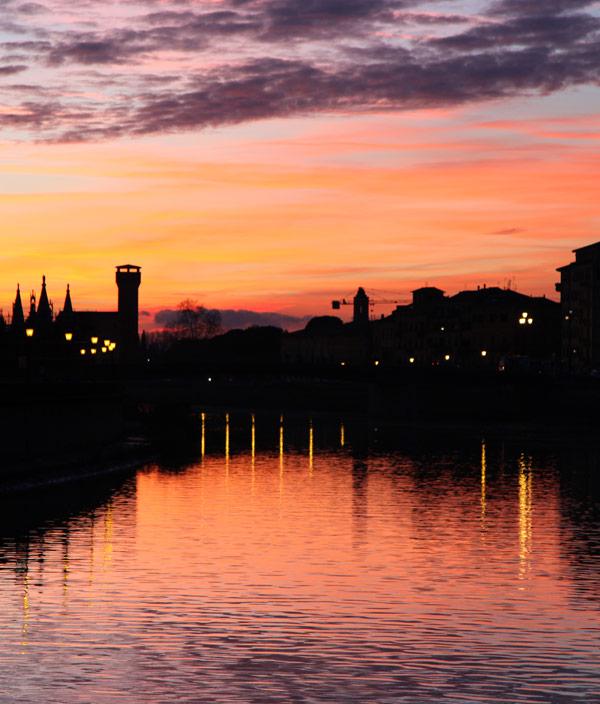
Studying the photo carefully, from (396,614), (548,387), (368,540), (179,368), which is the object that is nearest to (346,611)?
(396,614)

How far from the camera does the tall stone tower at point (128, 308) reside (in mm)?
190750

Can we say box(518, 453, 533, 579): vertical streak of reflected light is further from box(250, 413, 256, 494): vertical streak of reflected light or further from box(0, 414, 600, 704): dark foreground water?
box(250, 413, 256, 494): vertical streak of reflected light

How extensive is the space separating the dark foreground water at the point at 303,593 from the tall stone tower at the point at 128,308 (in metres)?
125

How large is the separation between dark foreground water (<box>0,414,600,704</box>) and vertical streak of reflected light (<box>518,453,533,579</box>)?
18 cm

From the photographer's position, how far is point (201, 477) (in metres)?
71.1

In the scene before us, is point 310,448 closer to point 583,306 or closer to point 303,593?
point 303,593

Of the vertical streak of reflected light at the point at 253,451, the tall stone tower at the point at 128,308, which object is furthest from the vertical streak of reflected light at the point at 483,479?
the tall stone tower at the point at 128,308

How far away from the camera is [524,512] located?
175 feet

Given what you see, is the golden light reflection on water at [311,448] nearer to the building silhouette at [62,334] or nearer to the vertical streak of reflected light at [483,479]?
the vertical streak of reflected light at [483,479]

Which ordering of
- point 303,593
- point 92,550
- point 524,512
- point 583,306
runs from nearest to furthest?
point 303,593
point 92,550
point 524,512
point 583,306

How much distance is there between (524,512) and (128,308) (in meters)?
143

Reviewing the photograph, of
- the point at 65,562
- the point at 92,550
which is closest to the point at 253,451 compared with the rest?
the point at 92,550

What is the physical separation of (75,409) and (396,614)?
52.6 metres

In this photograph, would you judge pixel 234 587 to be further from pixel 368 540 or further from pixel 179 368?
pixel 179 368
